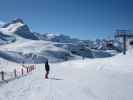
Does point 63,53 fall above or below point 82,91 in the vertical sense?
below

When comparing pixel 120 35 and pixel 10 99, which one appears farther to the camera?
pixel 120 35

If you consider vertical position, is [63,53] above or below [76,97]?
below

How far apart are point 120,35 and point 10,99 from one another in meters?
52.8

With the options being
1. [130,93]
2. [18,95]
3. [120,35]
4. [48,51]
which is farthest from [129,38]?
[48,51]

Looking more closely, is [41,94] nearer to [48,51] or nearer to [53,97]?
[53,97]

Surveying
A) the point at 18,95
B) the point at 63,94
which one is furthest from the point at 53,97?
the point at 18,95

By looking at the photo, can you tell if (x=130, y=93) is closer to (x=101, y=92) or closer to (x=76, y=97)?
(x=101, y=92)

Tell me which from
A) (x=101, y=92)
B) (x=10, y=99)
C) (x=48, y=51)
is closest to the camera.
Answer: (x=10, y=99)

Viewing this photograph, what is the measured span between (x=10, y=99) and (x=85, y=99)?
4166mm

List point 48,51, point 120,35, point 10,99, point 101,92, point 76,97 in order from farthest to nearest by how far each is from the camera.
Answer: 1. point 48,51
2. point 120,35
3. point 101,92
4. point 76,97
5. point 10,99

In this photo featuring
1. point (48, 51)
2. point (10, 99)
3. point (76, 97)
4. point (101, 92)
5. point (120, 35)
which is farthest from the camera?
point (48, 51)

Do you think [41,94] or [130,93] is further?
[130,93]

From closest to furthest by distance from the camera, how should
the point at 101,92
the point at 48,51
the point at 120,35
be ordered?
the point at 101,92, the point at 120,35, the point at 48,51

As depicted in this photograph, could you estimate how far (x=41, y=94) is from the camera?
13703 mm
